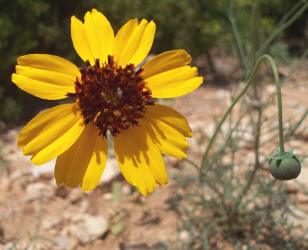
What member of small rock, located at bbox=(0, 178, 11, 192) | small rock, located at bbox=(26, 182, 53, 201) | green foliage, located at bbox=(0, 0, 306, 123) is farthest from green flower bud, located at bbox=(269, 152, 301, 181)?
green foliage, located at bbox=(0, 0, 306, 123)

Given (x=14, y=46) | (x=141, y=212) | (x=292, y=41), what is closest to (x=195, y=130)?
(x=141, y=212)

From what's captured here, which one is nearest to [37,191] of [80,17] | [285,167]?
[285,167]

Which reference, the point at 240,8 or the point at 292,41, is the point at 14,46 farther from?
the point at 292,41

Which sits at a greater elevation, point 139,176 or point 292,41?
point 292,41

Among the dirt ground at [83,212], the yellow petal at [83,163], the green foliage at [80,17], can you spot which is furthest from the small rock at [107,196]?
the green foliage at [80,17]

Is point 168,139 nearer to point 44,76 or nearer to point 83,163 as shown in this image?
point 83,163

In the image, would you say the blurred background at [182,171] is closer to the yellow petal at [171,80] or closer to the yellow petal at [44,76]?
the yellow petal at [171,80]

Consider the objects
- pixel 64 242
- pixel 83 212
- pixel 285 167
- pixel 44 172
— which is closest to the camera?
pixel 285 167
